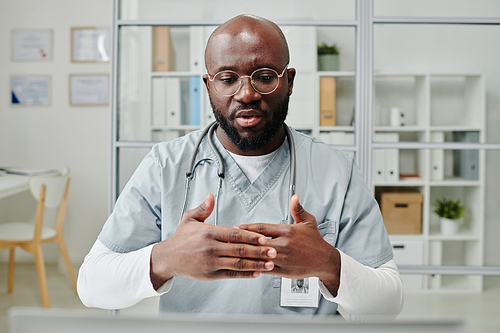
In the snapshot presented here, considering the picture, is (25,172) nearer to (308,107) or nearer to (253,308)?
(308,107)

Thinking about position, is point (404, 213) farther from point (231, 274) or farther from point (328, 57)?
point (231, 274)

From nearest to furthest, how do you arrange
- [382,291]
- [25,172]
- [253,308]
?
1. [382,291]
2. [253,308]
3. [25,172]

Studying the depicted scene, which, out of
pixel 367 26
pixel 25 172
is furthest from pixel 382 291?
pixel 25 172

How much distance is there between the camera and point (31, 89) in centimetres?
312

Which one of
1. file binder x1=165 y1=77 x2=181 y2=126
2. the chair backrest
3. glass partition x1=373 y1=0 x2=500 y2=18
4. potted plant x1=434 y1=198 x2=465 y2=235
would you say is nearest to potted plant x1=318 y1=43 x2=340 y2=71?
glass partition x1=373 y1=0 x2=500 y2=18

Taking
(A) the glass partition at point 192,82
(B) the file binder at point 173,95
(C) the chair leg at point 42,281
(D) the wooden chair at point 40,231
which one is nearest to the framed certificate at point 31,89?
(D) the wooden chair at point 40,231

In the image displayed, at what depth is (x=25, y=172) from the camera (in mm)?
2775

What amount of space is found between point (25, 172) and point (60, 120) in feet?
1.86

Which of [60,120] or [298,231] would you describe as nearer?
[298,231]

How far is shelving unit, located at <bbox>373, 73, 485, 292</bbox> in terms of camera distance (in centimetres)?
170

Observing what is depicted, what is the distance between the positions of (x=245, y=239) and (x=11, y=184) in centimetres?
224

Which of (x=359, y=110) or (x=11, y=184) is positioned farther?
(x=11, y=184)

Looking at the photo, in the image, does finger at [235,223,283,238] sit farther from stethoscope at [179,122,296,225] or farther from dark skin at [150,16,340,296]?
stethoscope at [179,122,296,225]

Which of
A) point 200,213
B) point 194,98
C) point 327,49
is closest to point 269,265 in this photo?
point 200,213
